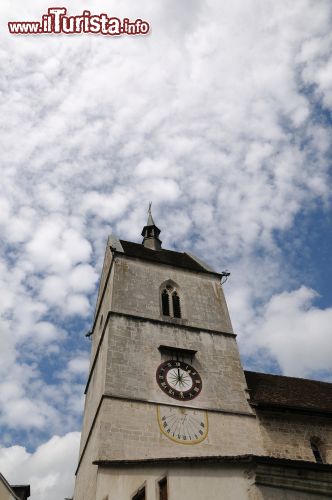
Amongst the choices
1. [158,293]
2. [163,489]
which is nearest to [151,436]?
[163,489]

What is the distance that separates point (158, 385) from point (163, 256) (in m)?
9.41

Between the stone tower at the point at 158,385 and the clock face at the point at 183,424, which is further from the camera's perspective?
the clock face at the point at 183,424

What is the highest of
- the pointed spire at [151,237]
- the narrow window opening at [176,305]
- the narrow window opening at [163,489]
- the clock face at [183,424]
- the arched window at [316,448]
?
the pointed spire at [151,237]

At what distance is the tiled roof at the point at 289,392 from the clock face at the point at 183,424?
7.65ft

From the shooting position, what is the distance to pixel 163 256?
25.2m

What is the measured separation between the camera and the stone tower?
1387cm

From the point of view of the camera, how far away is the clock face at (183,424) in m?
15.6

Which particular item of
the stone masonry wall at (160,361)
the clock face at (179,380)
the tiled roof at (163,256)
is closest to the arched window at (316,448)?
the stone masonry wall at (160,361)

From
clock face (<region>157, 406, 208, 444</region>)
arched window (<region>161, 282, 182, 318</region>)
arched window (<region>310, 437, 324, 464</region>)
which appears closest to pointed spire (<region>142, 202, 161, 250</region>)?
arched window (<region>161, 282, 182, 318</region>)

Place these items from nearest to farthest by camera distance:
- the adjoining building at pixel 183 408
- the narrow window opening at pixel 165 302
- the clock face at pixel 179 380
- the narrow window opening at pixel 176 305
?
the adjoining building at pixel 183 408, the clock face at pixel 179 380, the narrow window opening at pixel 165 302, the narrow window opening at pixel 176 305

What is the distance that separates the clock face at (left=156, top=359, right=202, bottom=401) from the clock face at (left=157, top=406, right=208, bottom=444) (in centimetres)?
61

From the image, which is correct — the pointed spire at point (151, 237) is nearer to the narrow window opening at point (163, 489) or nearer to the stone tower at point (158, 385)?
the stone tower at point (158, 385)

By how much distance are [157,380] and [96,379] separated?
3259mm

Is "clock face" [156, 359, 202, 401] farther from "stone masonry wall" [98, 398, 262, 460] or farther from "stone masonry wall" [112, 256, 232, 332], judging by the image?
"stone masonry wall" [112, 256, 232, 332]
